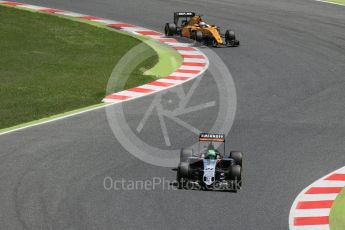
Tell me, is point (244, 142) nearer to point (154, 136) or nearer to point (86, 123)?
point (154, 136)

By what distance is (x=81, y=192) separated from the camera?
61.9 ft

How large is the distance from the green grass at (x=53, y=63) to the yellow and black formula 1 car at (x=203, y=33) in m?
1.87

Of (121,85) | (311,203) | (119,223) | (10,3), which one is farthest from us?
(10,3)

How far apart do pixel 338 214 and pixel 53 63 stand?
16783 mm

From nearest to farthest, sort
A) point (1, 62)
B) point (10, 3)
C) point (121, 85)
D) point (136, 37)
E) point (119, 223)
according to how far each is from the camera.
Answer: point (119, 223) < point (121, 85) < point (1, 62) < point (136, 37) < point (10, 3)

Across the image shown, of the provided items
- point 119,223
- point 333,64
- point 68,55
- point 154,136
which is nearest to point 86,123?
point 154,136

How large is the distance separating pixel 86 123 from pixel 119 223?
25.2 ft

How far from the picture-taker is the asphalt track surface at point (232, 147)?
57.6ft

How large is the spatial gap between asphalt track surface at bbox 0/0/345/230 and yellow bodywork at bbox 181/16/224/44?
0.83 meters

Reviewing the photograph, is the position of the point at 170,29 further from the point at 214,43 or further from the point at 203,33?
the point at 214,43

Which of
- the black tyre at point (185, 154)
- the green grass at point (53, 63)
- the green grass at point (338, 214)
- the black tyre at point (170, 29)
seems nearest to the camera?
the green grass at point (338, 214)

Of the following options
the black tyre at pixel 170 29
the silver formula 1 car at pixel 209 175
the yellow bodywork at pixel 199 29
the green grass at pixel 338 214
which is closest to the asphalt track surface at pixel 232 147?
the silver formula 1 car at pixel 209 175

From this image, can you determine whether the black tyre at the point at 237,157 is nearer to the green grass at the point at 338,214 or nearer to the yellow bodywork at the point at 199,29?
the green grass at the point at 338,214

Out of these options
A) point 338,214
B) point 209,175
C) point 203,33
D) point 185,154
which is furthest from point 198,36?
point 338,214
